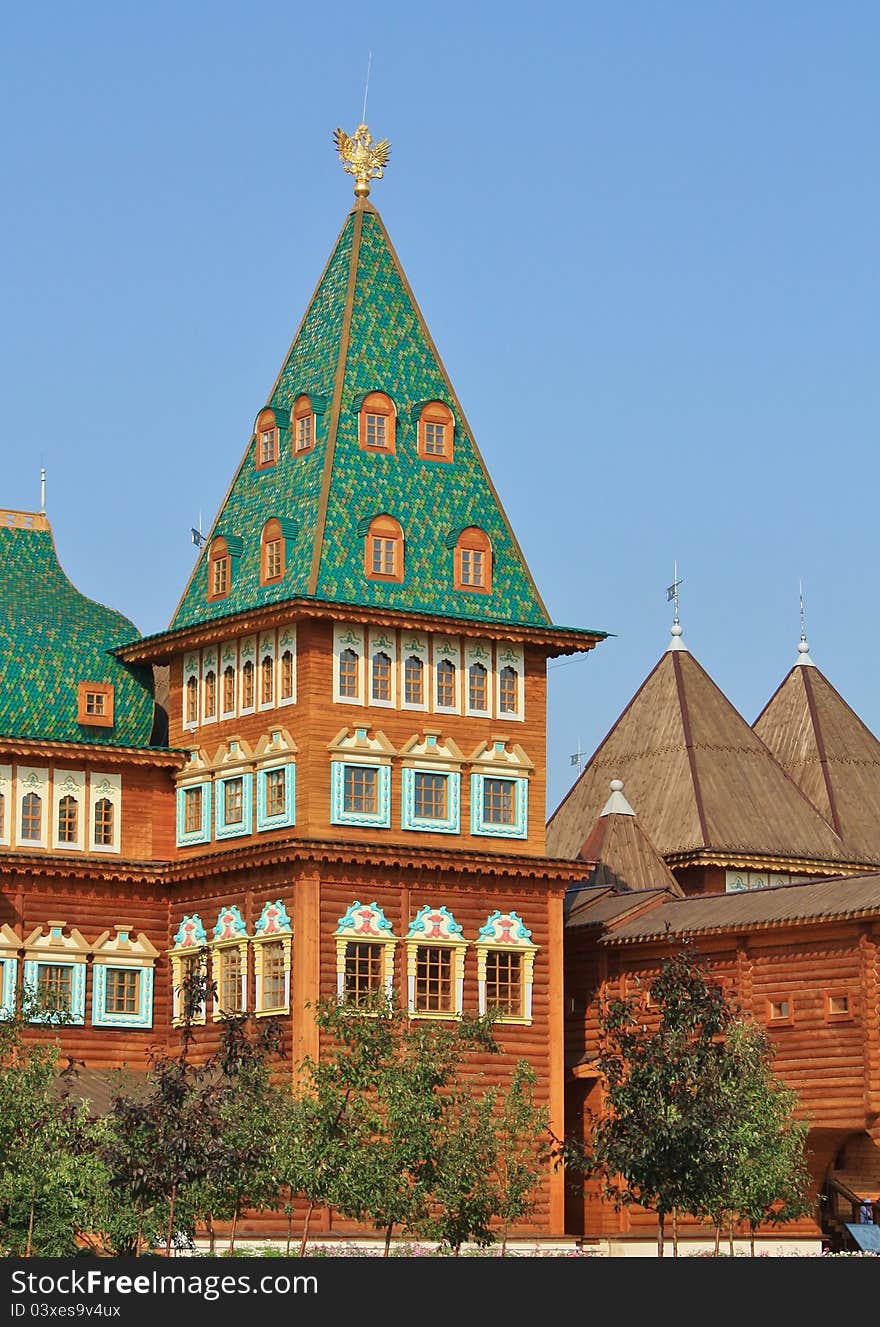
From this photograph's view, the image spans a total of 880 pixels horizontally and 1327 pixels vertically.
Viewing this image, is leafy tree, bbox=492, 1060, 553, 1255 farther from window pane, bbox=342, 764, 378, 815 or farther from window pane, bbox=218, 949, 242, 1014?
window pane, bbox=342, 764, 378, 815

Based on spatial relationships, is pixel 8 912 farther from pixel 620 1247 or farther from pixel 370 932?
pixel 620 1247

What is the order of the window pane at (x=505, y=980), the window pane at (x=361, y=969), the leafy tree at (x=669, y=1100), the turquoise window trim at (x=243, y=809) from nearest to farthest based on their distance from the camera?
1. the leafy tree at (x=669, y=1100)
2. the window pane at (x=361, y=969)
3. the window pane at (x=505, y=980)
4. the turquoise window trim at (x=243, y=809)

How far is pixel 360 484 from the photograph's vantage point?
60625 millimetres

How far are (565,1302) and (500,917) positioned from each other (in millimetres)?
30140

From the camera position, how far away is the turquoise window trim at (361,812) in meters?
58.3

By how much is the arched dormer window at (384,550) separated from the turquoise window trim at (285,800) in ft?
15.0

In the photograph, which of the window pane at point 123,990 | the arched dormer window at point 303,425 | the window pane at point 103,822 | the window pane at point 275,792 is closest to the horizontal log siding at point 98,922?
the window pane at point 123,990

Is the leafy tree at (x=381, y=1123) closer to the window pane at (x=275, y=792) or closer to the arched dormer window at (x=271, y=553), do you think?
the window pane at (x=275, y=792)

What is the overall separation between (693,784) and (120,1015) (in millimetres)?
17780

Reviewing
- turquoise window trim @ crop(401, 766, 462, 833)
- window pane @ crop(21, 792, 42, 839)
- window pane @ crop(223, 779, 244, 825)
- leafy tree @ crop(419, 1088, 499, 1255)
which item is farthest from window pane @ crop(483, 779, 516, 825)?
leafy tree @ crop(419, 1088, 499, 1255)

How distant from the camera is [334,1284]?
95.9 ft

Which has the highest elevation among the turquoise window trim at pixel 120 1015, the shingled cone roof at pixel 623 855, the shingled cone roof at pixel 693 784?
the shingled cone roof at pixel 693 784

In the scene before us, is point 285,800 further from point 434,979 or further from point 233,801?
point 434,979

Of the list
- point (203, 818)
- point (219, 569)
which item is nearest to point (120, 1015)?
point (203, 818)
